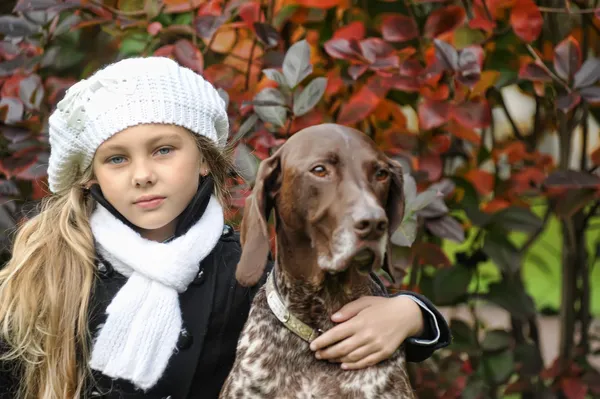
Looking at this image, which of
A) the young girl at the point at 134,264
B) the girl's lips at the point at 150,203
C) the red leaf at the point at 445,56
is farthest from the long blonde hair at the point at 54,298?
the red leaf at the point at 445,56

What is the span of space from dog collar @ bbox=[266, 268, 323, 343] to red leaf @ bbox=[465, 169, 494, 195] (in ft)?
4.87

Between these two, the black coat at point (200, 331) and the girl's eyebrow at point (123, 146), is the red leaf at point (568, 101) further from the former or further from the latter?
the girl's eyebrow at point (123, 146)

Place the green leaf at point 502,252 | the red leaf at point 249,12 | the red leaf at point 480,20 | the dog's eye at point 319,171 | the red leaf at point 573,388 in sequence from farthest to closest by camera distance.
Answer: the red leaf at point 573,388, the green leaf at point 502,252, the red leaf at point 249,12, the red leaf at point 480,20, the dog's eye at point 319,171

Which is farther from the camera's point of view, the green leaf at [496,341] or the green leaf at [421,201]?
the green leaf at [496,341]

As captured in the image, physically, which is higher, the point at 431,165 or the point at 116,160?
the point at 116,160

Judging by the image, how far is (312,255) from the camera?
2518mm

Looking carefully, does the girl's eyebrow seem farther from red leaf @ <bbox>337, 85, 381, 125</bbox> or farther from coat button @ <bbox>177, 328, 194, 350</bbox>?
red leaf @ <bbox>337, 85, 381, 125</bbox>

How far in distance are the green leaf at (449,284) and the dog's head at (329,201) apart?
53.3 inches

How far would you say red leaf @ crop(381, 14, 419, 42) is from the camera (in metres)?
3.51

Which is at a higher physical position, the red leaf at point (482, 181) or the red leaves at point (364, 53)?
the red leaves at point (364, 53)

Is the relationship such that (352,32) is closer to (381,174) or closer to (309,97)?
(309,97)

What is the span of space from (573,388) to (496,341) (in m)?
0.36

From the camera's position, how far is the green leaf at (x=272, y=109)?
320cm

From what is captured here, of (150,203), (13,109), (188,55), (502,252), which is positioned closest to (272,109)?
(188,55)
